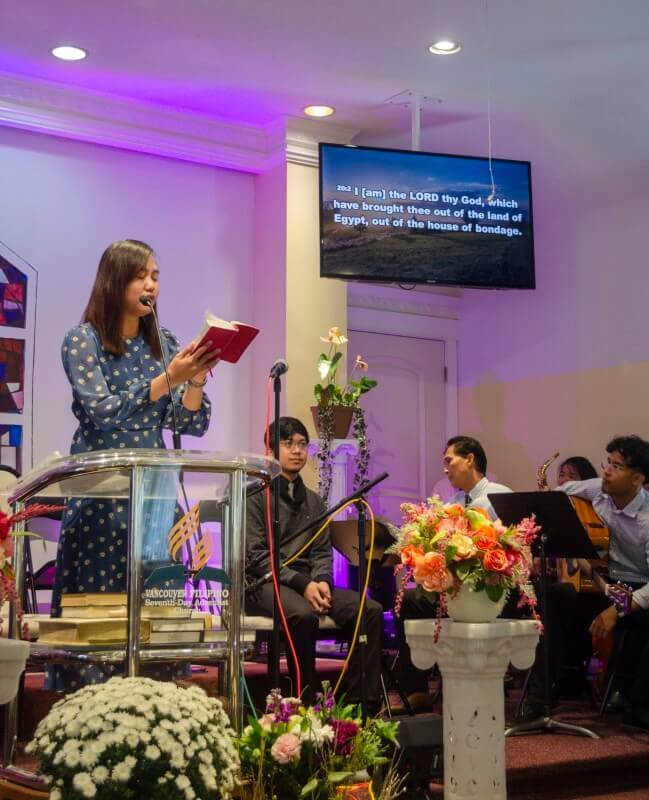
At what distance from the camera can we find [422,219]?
20.3 ft

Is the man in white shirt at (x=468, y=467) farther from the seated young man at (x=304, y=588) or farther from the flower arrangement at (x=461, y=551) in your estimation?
the flower arrangement at (x=461, y=551)

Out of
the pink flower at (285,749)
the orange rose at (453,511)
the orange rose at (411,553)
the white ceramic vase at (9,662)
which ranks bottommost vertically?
the pink flower at (285,749)

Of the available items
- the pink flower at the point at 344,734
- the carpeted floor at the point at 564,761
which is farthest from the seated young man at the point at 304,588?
the pink flower at the point at 344,734

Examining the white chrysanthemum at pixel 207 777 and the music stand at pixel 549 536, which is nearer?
the white chrysanthemum at pixel 207 777

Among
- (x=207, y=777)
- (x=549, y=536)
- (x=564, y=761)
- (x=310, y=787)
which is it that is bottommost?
(x=564, y=761)

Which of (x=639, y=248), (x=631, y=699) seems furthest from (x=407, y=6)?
(x=631, y=699)

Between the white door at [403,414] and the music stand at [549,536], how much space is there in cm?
357

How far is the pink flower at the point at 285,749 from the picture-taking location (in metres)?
2.44

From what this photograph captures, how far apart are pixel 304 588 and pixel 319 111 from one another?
3194 millimetres

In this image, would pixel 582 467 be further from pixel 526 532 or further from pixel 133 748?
pixel 133 748

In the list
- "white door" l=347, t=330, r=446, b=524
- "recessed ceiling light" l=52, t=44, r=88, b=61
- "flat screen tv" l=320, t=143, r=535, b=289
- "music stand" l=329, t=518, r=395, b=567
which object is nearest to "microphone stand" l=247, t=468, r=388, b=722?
"music stand" l=329, t=518, r=395, b=567

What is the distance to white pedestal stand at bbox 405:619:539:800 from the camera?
3.12 m

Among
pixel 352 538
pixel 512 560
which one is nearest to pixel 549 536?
pixel 352 538

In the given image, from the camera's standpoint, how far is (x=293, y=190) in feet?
22.0
